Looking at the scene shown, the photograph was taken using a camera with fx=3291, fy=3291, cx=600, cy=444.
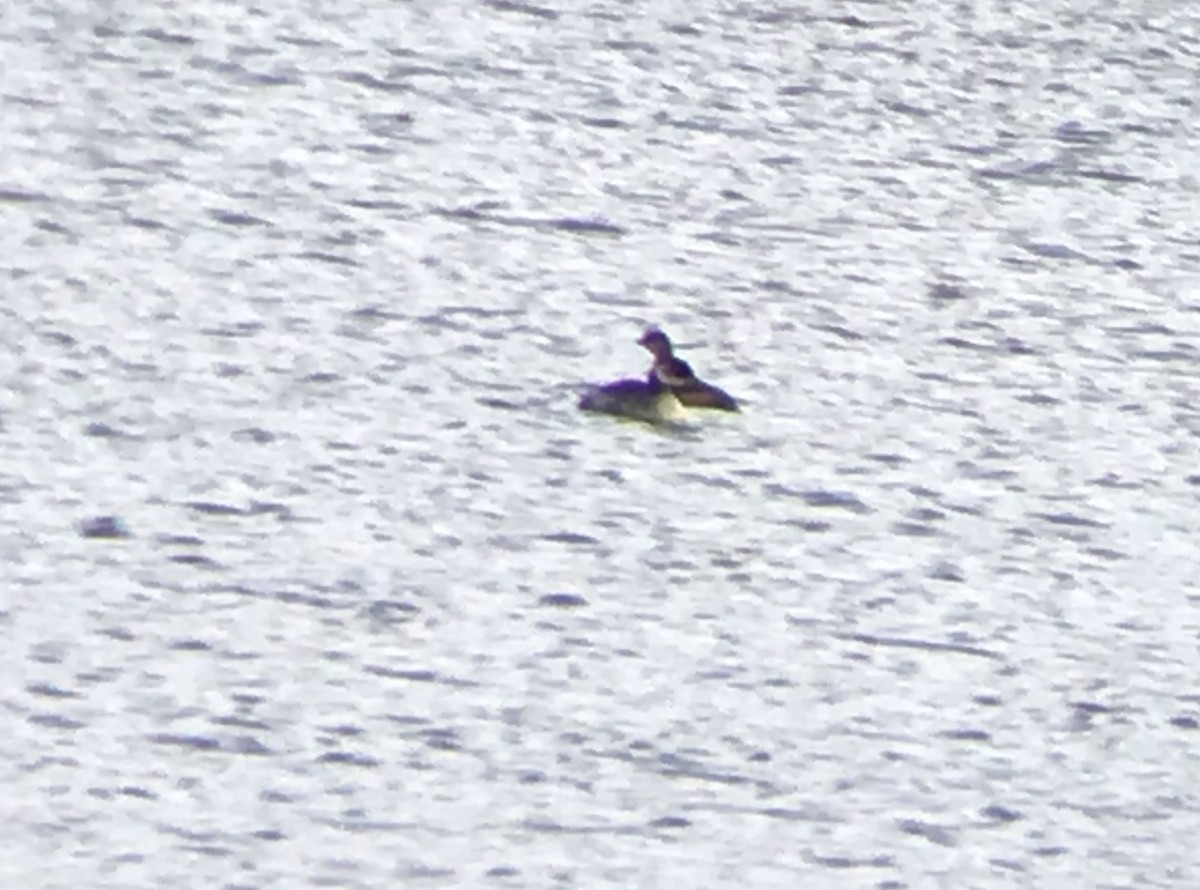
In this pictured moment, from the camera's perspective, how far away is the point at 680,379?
4203mm

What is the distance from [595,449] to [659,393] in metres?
0.11

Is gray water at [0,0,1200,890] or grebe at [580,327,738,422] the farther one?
grebe at [580,327,738,422]

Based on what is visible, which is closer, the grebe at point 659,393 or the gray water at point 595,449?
the gray water at point 595,449

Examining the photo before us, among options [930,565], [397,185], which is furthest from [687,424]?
[397,185]

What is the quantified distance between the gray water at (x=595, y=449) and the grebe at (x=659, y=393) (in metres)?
0.04

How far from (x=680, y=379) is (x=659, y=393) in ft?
0.29

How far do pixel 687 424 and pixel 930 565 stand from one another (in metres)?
0.44

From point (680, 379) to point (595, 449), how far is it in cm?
15

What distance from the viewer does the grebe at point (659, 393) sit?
4.12 meters

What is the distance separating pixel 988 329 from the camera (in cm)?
453

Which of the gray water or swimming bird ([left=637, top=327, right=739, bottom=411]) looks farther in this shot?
swimming bird ([left=637, top=327, right=739, bottom=411])

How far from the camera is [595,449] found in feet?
13.6

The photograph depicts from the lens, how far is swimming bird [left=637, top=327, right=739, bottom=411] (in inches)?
164

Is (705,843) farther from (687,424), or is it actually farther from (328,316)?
(328,316)
